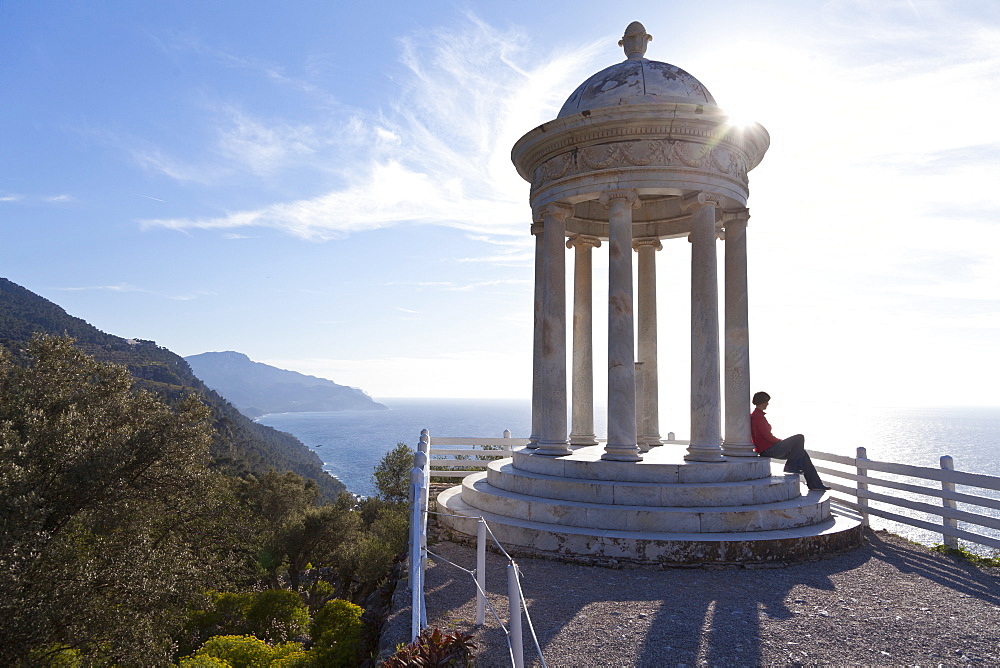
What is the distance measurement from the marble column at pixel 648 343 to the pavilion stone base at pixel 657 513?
5.24 m

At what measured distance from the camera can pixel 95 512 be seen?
17.2 m

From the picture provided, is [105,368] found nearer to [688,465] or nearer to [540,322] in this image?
[540,322]

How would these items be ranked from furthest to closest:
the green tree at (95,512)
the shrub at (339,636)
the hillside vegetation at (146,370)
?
the hillside vegetation at (146,370) < the green tree at (95,512) < the shrub at (339,636)

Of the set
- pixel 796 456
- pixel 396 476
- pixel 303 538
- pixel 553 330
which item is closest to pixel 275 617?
pixel 396 476

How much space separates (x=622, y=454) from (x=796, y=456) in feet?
14.3

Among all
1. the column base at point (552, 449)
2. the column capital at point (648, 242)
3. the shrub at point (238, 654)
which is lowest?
the shrub at point (238, 654)

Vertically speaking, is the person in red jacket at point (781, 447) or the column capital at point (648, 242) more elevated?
the column capital at point (648, 242)

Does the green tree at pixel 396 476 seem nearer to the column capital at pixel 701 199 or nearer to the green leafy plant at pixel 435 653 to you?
the column capital at pixel 701 199

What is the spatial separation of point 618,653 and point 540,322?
973cm

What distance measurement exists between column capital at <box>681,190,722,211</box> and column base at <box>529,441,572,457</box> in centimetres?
655

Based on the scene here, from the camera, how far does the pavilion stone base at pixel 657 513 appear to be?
10.7m

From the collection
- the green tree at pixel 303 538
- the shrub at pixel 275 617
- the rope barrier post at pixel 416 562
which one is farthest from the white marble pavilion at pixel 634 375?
the green tree at pixel 303 538

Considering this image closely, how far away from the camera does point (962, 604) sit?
870 cm

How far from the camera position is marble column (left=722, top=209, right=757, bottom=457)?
14859 millimetres
